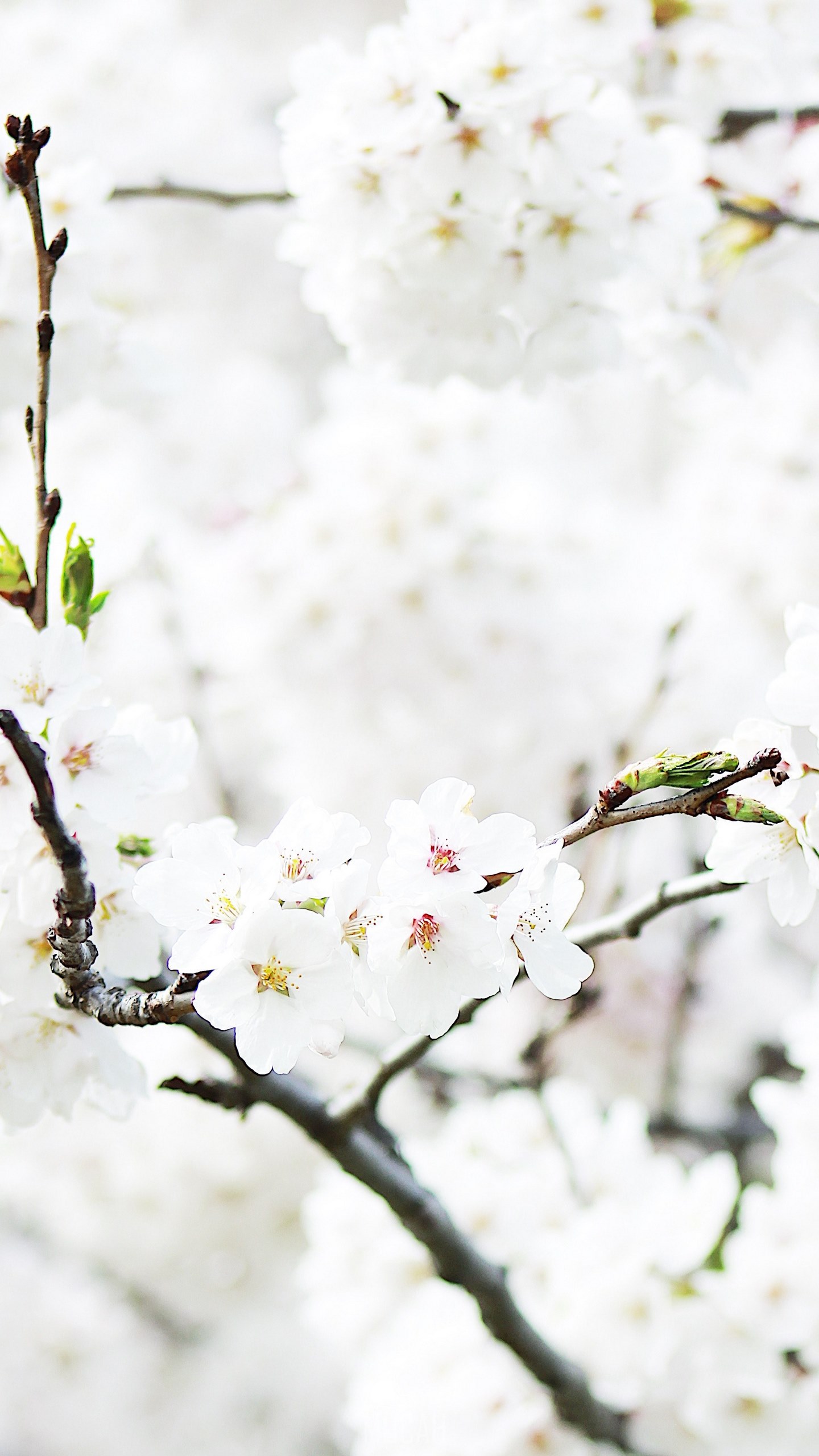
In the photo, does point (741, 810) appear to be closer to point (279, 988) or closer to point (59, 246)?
point (279, 988)

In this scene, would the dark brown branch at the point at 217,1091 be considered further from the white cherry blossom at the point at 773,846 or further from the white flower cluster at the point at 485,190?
the white flower cluster at the point at 485,190

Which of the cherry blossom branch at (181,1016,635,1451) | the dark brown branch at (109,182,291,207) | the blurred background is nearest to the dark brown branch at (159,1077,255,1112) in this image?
the cherry blossom branch at (181,1016,635,1451)

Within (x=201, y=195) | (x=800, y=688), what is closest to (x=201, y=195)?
(x=201, y=195)

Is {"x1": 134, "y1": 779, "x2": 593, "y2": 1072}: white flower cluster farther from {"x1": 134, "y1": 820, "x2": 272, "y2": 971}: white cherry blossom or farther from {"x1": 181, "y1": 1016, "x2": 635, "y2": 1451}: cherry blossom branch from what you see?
{"x1": 181, "y1": 1016, "x2": 635, "y2": 1451}: cherry blossom branch

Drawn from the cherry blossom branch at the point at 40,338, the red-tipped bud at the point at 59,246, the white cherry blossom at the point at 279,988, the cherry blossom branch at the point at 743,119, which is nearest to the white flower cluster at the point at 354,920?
the white cherry blossom at the point at 279,988

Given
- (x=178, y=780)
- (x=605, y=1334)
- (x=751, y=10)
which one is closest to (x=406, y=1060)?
(x=178, y=780)

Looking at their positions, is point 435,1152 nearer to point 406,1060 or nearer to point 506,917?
point 406,1060
